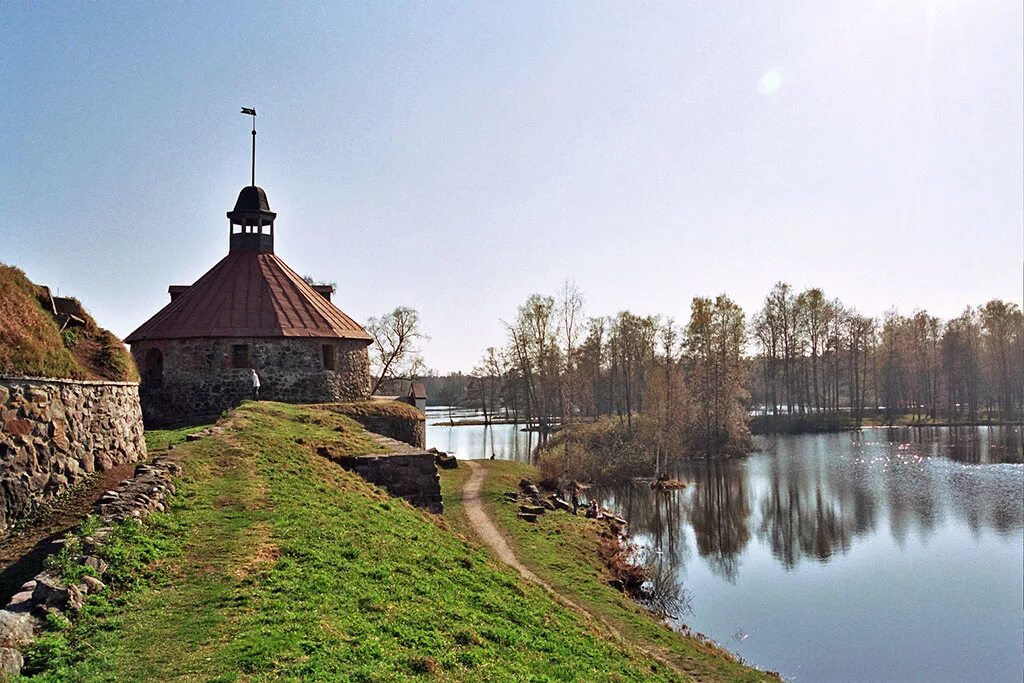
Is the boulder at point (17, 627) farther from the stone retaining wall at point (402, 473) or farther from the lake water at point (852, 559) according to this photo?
the lake water at point (852, 559)

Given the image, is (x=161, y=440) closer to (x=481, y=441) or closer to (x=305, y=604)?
(x=305, y=604)

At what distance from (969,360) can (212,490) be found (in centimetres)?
6385

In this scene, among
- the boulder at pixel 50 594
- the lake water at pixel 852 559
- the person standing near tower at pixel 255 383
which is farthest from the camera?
the person standing near tower at pixel 255 383

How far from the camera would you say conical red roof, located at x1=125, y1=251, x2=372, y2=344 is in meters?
21.9

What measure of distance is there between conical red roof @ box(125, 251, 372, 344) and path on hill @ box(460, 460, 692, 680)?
6630 mm

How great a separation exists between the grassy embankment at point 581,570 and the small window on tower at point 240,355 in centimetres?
714

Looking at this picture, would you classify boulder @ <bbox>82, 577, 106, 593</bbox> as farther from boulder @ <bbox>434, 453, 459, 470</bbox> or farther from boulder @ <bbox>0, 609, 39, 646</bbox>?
boulder @ <bbox>434, 453, 459, 470</bbox>

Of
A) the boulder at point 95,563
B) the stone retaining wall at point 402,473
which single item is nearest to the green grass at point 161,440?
the stone retaining wall at point 402,473

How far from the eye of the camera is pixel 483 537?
1583cm

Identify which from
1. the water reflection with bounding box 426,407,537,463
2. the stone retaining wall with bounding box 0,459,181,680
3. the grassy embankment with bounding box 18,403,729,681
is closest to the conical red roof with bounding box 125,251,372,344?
the grassy embankment with bounding box 18,403,729,681

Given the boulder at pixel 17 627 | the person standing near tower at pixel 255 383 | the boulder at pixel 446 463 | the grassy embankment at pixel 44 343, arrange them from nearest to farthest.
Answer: the boulder at pixel 17 627 < the grassy embankment at pixel 44 343 < the person standing near tower at pixel 255 383 < the boulder at pixel 446 463

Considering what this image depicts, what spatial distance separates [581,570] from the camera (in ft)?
48.9

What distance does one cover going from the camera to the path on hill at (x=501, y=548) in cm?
1034

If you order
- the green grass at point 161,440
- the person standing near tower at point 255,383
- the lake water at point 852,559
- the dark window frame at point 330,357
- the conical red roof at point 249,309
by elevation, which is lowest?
the lake water at point 852,559
